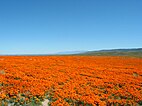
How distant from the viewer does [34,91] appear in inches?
565

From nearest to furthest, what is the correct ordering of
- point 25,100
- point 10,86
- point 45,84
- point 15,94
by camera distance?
1. point 25,100
2. point 15,94
3. point 10,86
4. point 45,84

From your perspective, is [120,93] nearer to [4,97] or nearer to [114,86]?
[114,86]

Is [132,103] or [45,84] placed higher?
A: [45,84]

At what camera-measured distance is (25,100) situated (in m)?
12.8

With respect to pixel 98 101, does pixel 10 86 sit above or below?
above

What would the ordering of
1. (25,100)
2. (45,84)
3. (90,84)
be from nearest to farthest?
1. (25,100)
2. (45,84)
3. (90,84)

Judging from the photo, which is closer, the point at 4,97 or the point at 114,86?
the point at 4,97

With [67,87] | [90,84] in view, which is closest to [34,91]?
[67,87]

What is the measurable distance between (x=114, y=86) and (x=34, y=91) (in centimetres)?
766

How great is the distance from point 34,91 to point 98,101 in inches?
176

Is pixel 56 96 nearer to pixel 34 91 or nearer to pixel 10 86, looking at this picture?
pixel 34 91

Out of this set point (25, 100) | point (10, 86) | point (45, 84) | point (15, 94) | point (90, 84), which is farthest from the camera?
point (90, 84)

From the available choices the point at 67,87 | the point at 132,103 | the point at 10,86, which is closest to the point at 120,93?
the point at 132,103

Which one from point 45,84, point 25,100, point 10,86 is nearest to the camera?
point 25,100
